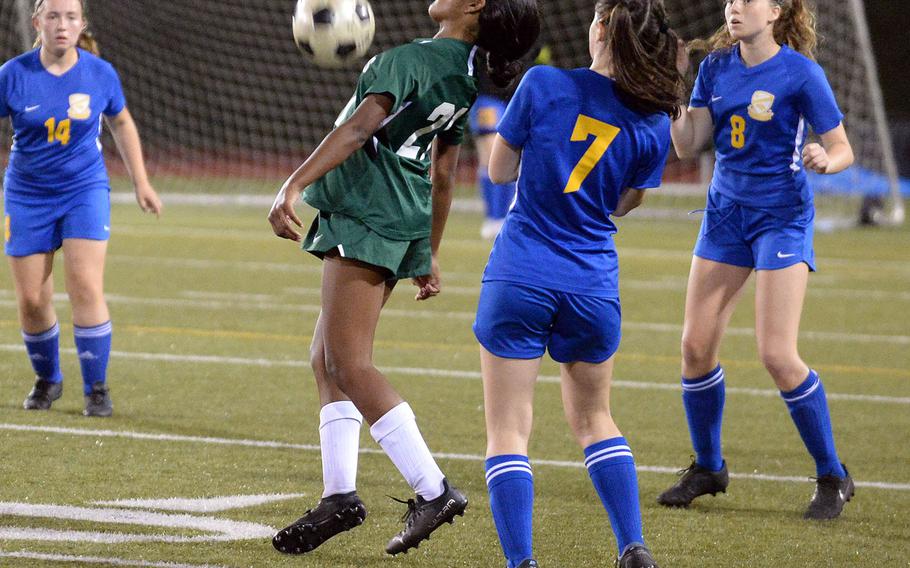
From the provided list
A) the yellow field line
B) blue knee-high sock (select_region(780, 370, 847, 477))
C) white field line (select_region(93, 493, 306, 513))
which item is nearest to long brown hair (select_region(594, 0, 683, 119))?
blue knee-high sock (select_region(780, 370, 847, 477))

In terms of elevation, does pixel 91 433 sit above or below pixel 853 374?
above

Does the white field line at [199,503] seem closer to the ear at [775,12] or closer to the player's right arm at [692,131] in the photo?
the player's right arm at [692,131]

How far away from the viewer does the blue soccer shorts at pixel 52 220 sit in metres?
6.15

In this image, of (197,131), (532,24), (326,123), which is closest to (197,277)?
(532,24)

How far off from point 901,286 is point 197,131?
1561cm

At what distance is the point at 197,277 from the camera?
1182 centimetres

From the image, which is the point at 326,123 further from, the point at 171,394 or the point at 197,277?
the point at 171,394

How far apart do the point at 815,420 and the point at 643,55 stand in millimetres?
1836

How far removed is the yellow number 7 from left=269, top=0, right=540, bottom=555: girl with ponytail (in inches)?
15.9

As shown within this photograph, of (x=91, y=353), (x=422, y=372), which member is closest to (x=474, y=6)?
(x=91, y=353)

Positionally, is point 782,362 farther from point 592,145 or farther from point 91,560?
point 91,560

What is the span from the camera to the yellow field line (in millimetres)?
8078

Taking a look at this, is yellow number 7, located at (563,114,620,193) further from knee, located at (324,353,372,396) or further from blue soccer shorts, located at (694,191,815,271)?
blue soccer shorts, located at (694,191,815,271)

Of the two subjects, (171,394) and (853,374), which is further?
(853,374)
